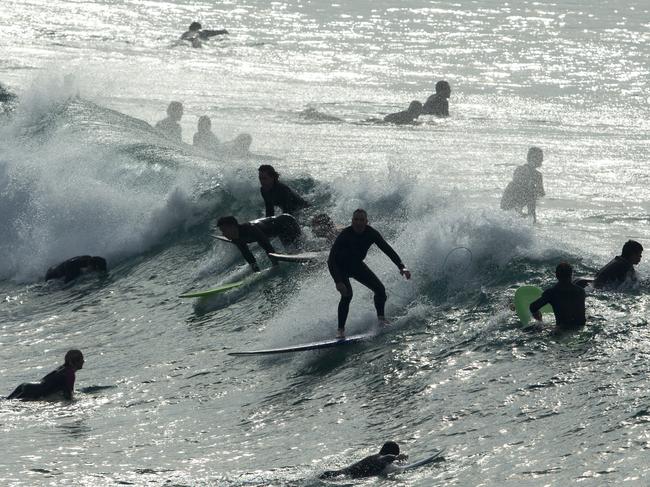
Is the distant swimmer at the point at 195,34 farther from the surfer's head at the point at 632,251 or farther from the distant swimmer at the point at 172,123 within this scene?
the surfer's head at the point at 632,251

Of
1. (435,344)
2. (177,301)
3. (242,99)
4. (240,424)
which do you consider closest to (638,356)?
(435,344)

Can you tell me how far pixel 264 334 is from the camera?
14.3 m

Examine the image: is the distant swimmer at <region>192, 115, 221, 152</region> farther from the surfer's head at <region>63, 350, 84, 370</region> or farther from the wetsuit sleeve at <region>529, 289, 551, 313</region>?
the wetsuit sleeve at <region>529, 289, 551, 313</region>

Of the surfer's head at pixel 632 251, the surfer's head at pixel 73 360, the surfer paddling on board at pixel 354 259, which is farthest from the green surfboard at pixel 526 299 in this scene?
the surfer's head at pixel 73 360

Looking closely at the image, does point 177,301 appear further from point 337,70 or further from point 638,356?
point 337,70

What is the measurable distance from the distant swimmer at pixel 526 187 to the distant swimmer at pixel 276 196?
5.41 meters

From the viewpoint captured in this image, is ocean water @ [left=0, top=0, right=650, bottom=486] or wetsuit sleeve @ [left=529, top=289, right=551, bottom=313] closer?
ocean water @ [left=0, top=0, right=650, bottom=486]

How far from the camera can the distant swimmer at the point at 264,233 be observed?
15.6m

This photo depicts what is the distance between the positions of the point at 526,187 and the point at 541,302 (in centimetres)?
889

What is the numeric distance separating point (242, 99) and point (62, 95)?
827 cm

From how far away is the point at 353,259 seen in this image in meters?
12.9

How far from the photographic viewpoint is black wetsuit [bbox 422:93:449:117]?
31.6m

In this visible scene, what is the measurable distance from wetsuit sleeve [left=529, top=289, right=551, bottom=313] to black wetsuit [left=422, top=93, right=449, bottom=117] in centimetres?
1994

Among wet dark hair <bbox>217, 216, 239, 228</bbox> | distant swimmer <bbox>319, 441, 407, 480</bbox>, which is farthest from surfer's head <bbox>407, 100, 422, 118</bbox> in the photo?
distant swimmer <bbox>319, 441, 407, 480</bbox>
